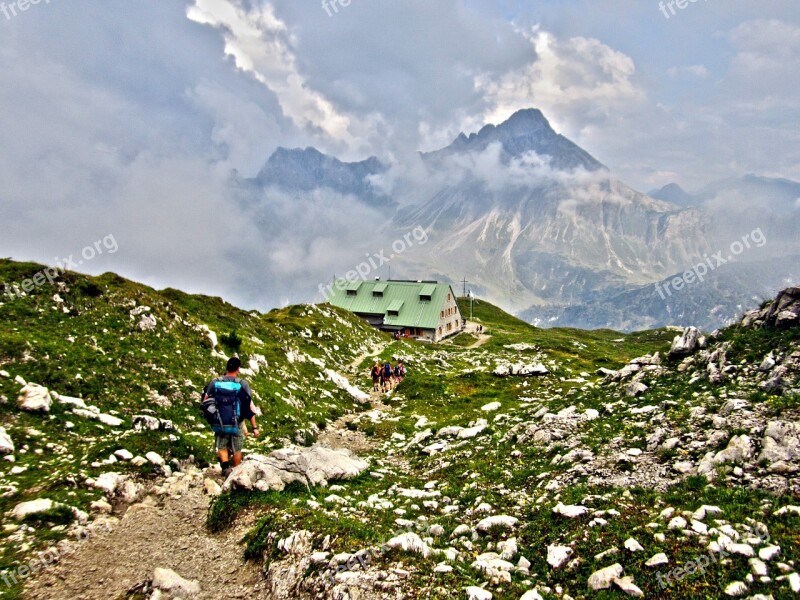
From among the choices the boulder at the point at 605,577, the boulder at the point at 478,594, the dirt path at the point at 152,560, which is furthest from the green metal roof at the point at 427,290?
the boulder at the point at 478,594

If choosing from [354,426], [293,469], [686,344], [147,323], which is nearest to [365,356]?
[354,426]

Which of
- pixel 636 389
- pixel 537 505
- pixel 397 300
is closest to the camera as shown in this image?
pixel 537 505

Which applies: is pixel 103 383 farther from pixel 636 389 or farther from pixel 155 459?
pixel 636 389

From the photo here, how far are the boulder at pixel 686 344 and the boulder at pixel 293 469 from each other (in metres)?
14.4

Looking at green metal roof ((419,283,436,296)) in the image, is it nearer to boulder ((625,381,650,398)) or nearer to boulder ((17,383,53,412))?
boulder ((625,381,650,398))

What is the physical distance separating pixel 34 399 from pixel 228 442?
6.12 m

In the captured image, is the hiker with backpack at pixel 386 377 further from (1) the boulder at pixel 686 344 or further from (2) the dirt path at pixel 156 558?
(2) the dirt path at pixel 156 558

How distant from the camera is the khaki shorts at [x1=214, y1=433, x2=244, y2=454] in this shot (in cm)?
1293

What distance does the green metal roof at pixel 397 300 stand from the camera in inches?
3812

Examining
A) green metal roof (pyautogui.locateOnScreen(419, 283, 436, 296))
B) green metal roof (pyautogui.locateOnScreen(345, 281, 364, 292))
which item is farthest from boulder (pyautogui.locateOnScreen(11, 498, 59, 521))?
green metal roof (pyautogui.locateOnScreen(345, 281, 364, 292))

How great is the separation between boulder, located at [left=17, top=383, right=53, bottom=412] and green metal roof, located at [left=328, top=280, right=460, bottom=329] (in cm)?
8297

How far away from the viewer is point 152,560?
9062mm

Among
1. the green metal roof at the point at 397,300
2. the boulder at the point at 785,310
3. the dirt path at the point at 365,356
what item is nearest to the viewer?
the boulder at the point at 785,310

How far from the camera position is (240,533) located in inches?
387
